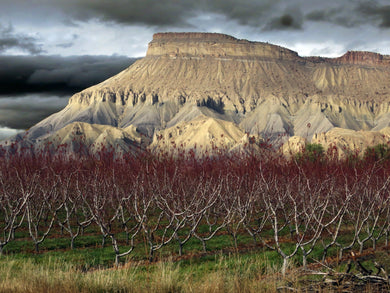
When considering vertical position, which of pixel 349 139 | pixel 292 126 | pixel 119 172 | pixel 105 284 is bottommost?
pixel 105 284

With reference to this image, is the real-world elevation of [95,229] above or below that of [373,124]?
below

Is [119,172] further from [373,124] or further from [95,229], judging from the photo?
[373,124]

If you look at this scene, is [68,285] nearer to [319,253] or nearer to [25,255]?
[25,255]

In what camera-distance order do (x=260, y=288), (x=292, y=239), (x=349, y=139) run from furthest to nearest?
1. (x=349, y=139)
2. (x=292, y=239)
3. (x=260, y=288)

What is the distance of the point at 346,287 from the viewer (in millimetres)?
7887

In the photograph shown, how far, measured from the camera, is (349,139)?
125438 mm

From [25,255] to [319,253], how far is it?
12509 mm

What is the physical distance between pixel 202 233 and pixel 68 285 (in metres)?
17.6

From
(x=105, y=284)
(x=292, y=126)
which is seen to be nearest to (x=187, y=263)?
(x=105, y=284)

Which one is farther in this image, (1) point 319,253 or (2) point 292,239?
(2) point 292,239

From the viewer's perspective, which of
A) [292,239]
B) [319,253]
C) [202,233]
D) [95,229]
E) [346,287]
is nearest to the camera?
[346,287]

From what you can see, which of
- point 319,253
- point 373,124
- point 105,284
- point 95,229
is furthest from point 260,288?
point 373,124

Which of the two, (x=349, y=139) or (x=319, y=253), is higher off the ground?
(x=349, y=139)

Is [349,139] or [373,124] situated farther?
[373,124]
